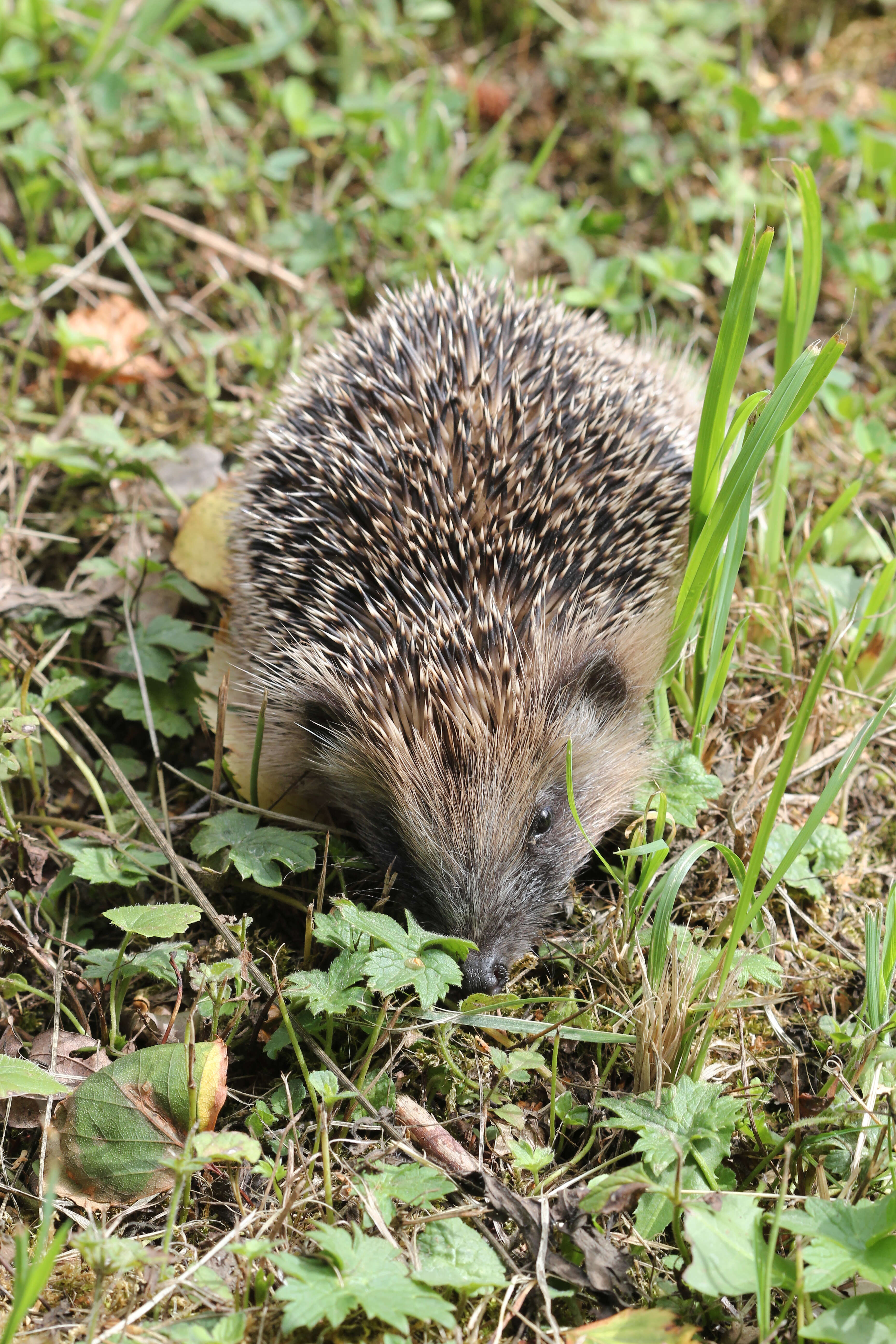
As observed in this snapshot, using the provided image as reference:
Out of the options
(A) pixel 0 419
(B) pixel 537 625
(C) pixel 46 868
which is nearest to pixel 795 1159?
(B) pixel 537 625

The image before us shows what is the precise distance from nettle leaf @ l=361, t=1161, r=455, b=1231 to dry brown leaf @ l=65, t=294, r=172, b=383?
3.06m

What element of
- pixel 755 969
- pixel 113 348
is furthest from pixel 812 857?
pixel 113 348

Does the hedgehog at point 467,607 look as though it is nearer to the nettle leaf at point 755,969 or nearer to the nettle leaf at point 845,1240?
the nettle leaf at point 755,969

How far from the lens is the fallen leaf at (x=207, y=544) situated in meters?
3.67

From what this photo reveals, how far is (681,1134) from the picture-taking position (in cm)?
229

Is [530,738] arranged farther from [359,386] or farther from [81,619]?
[81,619]

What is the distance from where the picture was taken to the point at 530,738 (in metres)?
2.92

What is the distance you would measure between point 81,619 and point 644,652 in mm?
1790

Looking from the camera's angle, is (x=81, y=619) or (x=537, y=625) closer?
(x=537, y=625)

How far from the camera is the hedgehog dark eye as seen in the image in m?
2.92

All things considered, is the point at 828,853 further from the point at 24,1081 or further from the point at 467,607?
the point at 24,1081

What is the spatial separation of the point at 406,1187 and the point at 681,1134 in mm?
561

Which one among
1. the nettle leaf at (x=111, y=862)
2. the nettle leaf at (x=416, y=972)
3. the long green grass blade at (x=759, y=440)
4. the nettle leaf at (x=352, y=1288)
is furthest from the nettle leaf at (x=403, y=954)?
the long green grass blade at (x=759, y=440)

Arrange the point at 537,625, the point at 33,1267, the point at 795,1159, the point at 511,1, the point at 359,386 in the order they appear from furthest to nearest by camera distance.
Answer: the point at 511,1, the point at 359,386, the point at 537,625, the point at 795,1159, the point at 33,1267
